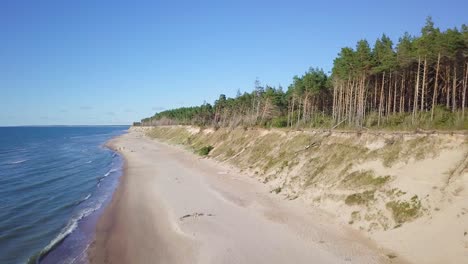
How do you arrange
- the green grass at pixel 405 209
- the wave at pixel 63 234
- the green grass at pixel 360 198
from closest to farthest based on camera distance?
the wave at pixel 63 234, the green grass at pixel 405 209, the green grass at pixel 360 198

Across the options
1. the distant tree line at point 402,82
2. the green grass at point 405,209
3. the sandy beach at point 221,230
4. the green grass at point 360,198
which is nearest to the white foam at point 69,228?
the sandy beach at point 221,230

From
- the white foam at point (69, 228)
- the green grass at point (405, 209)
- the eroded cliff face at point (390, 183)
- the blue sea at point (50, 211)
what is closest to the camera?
the eroded cliff face at point (390, 183)

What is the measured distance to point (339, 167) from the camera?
1189 inches

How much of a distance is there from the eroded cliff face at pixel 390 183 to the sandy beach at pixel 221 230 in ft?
4.99

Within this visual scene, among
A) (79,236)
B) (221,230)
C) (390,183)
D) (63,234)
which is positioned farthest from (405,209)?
(63,234)

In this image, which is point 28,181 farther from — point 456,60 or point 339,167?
point 456,60

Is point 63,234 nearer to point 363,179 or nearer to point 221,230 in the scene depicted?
point 221,230

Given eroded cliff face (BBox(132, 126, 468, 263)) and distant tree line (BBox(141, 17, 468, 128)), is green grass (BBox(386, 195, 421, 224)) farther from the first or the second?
distant tree line (BBox(141, 17, 468, 128))

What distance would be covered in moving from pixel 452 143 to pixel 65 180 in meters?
43.0

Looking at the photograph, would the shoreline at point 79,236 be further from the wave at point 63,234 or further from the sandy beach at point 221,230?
the sandy beach at point 221,230

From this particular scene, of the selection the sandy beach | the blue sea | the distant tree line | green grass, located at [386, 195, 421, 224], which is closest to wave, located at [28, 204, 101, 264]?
the blue sea

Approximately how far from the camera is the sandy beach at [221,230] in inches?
738

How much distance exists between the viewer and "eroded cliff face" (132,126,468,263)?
18656 mm

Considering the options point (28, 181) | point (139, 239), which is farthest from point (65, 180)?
point (139, 239)
